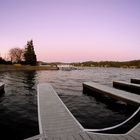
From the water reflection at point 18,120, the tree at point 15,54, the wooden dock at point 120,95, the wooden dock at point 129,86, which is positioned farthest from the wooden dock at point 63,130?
the tree at point 15,54

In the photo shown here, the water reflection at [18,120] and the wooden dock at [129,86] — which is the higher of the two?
the wooden dock at [129,86]

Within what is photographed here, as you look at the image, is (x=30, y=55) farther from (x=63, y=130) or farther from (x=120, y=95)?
(x=63, y=130)

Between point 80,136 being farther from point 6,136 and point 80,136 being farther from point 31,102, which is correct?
point 31,102

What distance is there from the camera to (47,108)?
1195cm

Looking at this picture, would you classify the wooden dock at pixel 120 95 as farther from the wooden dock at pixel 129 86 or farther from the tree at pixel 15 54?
the tree at pixel 15 54

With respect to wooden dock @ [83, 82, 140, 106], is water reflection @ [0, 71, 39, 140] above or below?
below

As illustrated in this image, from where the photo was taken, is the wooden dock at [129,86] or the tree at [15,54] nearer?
the wooden dock at [129,86]

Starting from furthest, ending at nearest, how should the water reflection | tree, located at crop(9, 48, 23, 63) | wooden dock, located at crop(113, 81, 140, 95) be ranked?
tree, located at crop(9, 48, 23, 63)
wooden dock, located at crop(113, 81, 140, 95)
the water reflection

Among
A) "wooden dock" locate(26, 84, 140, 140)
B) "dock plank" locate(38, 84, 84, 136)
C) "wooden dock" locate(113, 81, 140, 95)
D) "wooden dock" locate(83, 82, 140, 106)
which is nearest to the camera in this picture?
"wooden dock" locate(26, 84, 140, 140)

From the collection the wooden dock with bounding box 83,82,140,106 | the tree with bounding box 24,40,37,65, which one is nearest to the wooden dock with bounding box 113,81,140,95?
the wooden dock with bounding box 83,82,140,106

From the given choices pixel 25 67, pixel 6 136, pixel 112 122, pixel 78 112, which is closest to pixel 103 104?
pixel 78 112

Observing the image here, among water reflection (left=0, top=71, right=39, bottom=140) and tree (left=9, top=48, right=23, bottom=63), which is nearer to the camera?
water reflection (left=0, top=71, right=39, bottom=140)

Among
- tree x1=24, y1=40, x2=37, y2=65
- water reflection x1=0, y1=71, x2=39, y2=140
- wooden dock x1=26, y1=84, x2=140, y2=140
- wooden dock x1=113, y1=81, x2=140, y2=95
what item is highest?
tree x1=24, y1=40, x2=37, y2=65

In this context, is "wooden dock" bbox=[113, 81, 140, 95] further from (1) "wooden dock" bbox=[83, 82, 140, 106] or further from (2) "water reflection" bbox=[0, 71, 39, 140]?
(2) "water reflection" bbox=[0, 71, 39, 140]
